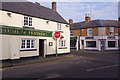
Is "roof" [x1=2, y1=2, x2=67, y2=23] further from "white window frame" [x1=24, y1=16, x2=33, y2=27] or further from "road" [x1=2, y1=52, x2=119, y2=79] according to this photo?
"road" [x1=2, y1=52, x2=119, y2=79]

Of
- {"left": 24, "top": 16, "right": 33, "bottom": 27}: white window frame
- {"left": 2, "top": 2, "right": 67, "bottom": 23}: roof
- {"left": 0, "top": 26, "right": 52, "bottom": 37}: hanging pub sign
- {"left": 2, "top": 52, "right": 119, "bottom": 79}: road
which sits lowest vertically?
{"left": 2, "top": 52, "right": 119, "bottom": 79}: road

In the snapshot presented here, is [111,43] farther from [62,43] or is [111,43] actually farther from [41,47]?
[41,47]

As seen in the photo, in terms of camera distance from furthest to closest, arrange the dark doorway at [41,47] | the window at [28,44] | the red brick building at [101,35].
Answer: the red brick building at [101,35] < the dark doorway at [41,47] < the window at [28,44]

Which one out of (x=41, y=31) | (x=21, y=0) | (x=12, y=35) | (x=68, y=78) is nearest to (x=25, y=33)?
(x=12, y=35)

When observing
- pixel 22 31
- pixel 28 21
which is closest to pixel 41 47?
pixel 22 31

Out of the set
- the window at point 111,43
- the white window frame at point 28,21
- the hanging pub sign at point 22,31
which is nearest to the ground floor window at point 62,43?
the hanging pub sign at point 22,31

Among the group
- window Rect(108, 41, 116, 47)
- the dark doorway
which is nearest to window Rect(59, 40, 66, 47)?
the dark doorway

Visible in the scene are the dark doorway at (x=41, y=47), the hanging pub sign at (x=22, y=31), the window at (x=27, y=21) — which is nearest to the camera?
the hanging pub sign at (x=22, y=31)

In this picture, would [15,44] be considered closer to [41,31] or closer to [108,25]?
[41,31]

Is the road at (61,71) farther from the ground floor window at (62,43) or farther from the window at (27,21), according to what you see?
the ground floor window at (62,43)

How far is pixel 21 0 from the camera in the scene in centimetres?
1602

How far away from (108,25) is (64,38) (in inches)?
511

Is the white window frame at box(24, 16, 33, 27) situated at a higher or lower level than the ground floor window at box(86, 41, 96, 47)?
higher

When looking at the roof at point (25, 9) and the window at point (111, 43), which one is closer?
the roof at point (25, 9)
